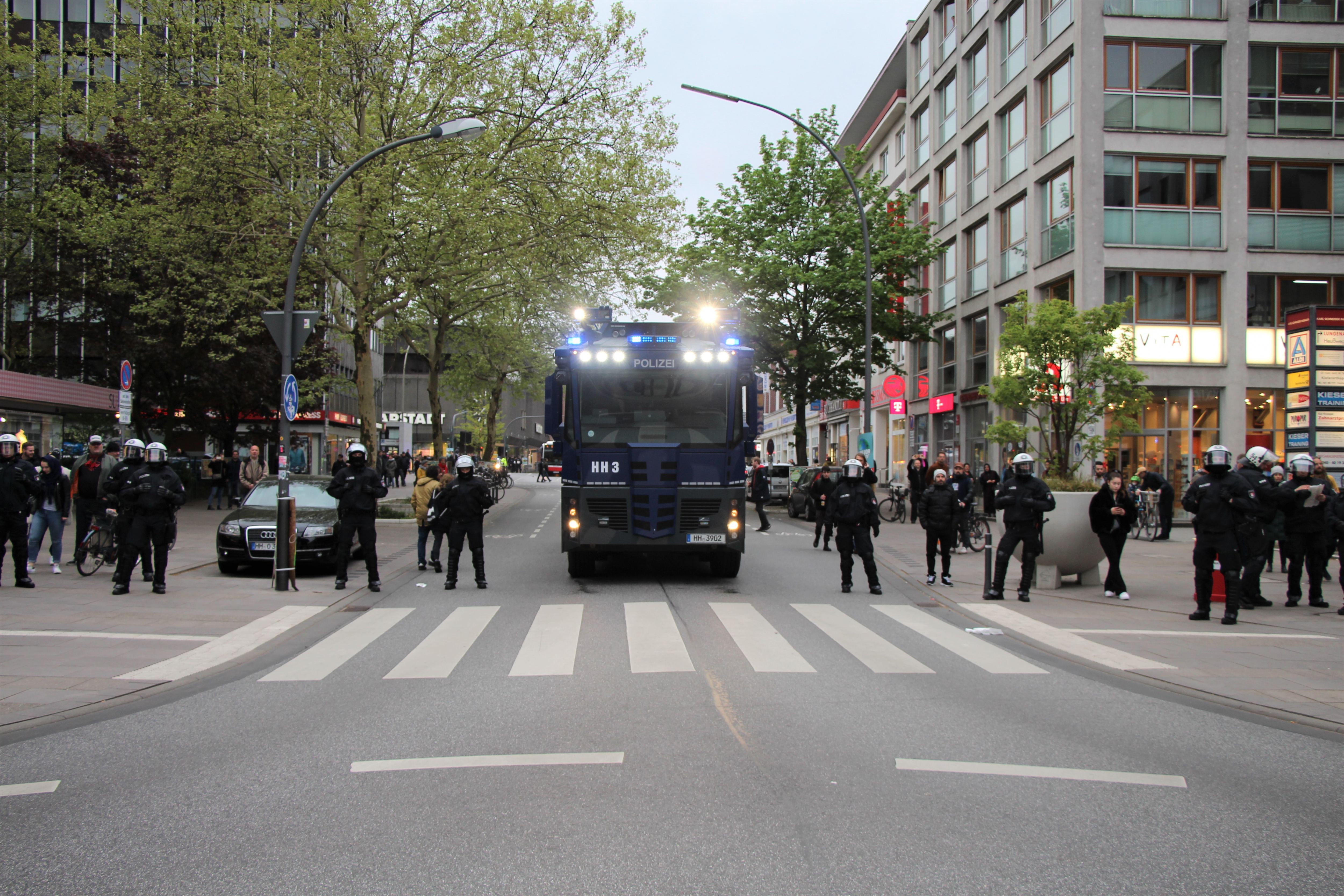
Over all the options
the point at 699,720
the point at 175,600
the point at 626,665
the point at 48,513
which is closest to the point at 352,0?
the point at 48,513

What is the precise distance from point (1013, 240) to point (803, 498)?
11652 mm

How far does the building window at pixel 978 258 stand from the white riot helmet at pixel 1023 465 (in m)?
23.9

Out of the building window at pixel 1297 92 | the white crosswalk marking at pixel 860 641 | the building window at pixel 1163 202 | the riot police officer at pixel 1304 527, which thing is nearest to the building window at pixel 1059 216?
the building window at pixel 1163 202

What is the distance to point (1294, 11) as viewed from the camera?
27.6 meters

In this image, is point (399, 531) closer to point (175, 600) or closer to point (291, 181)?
point (291, 181)

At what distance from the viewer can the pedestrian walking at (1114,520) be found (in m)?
12.2

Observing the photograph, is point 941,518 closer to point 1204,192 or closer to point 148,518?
point 148,518

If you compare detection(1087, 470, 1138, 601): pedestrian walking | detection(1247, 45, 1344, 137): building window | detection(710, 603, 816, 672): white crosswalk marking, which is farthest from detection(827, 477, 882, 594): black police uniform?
detection(1247, 45, 1344, 137): building window

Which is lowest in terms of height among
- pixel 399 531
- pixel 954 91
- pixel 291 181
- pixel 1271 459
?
pixel 399 531

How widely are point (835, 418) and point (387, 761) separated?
172 feet

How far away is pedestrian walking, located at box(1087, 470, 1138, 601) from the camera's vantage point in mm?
12156

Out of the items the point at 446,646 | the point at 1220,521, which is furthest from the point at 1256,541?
the point at 446,646

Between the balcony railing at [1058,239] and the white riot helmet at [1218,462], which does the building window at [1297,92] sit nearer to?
the balcony railing at [1058,239]

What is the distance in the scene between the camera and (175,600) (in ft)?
37.4
